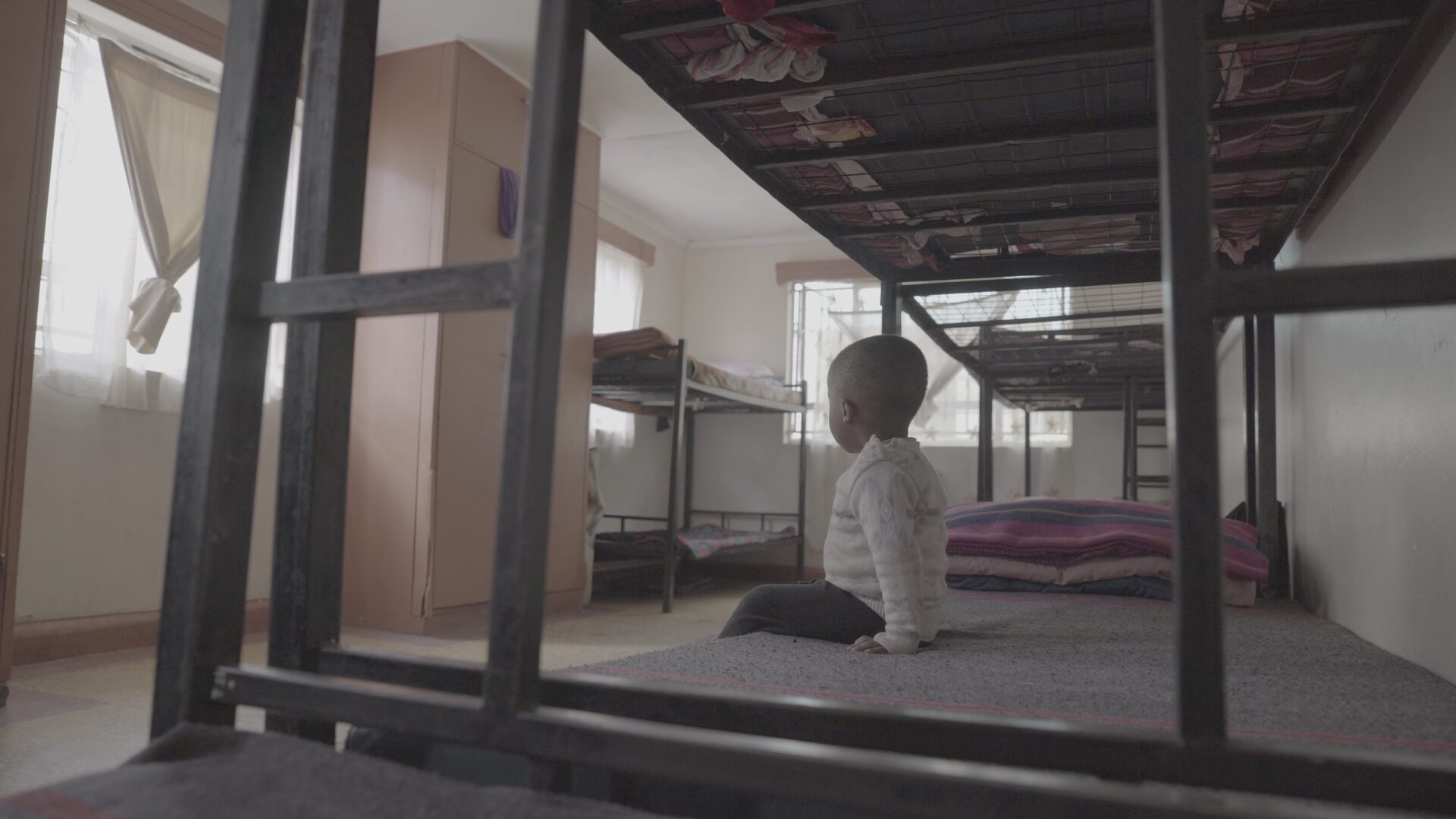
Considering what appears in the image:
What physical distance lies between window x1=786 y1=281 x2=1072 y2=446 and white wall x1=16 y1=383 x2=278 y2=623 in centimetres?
332

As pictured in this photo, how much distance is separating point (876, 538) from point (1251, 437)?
1382 millimetres

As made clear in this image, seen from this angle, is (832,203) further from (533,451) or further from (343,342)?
(533,451)

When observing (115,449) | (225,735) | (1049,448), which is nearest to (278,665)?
(225,735)

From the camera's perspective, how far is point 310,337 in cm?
68

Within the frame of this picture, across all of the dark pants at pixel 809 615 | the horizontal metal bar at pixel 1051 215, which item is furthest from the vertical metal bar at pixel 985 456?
the dark pants at pixel 809 615

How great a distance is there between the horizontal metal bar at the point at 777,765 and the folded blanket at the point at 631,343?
127 inches

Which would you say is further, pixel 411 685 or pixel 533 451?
pixel 411 685

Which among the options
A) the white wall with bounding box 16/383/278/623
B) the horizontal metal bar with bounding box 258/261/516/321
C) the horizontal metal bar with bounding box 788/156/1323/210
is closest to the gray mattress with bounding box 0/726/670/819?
the horizontal metal bar with bounding box 258/261/516/321

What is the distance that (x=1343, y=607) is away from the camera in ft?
5.22

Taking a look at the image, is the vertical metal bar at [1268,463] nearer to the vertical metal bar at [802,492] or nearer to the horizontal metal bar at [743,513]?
the vertical metal bar at [802,492]

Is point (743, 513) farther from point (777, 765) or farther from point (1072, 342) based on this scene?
point (777, 765)

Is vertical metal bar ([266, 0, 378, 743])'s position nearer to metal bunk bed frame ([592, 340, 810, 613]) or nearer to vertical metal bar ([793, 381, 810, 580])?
metal bunk bed frame ([592, 340, 810, 613])

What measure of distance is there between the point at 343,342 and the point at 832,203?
1063mm

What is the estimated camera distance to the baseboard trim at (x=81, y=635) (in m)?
2.31
